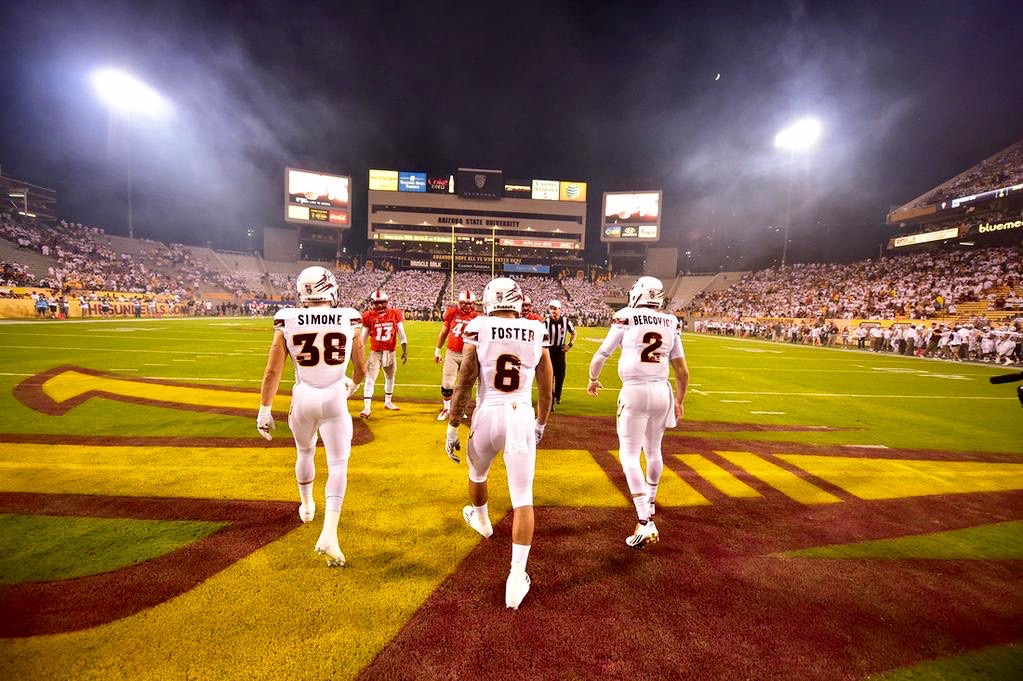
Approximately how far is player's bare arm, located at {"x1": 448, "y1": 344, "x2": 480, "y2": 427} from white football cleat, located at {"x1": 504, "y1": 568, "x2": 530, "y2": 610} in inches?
47.0

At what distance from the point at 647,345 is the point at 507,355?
Result: 1.53 meters

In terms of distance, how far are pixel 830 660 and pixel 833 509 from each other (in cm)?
271

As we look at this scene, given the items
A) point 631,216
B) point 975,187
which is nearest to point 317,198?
point 631,216

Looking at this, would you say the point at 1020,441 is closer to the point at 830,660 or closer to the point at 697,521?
the point at 697,521

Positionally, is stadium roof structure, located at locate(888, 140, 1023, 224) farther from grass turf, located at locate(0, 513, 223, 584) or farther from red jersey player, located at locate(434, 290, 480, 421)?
grass turf, located at locate(0, 513, 223, 584)

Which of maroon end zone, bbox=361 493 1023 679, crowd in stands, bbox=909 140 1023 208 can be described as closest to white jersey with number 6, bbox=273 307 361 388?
maroon end zone, bbox=361 493 1023 679

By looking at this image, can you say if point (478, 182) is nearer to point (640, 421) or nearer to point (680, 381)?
→ point (680, 381)

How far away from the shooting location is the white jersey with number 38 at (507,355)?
3238mm

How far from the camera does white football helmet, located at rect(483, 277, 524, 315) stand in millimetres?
3330

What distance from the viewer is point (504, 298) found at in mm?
3340

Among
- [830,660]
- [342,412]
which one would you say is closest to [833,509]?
[830,660]

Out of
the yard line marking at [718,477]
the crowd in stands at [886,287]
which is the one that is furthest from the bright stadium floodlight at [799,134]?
the yard line marking at [718,477]

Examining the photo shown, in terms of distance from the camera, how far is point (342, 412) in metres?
3.72

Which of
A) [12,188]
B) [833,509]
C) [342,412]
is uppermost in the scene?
[12,188]
